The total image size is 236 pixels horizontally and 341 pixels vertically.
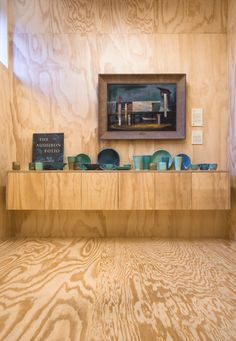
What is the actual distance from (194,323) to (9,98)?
254 centimetres

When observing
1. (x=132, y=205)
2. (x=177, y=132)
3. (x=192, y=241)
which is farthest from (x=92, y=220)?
(x=177, y=132)

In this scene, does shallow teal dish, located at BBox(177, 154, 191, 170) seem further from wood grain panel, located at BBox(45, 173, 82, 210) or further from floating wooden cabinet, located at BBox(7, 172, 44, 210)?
floating wooden cabinet, located at BBox(7, 172, 44, 210)

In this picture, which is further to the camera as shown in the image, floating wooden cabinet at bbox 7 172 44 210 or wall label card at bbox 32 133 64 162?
wall label card at bbox 32 133 64 162

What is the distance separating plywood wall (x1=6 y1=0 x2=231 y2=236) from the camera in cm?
277

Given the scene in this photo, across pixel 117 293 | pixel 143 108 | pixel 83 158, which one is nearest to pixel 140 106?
pixel 143 108

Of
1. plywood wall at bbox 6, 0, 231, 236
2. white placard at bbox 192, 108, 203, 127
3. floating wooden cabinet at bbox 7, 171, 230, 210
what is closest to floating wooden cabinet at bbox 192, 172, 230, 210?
floating wooden cabinet at bbox 7, 171, 230, 210

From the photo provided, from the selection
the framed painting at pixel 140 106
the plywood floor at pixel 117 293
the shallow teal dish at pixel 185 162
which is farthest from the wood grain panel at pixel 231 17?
the plywood floor at pixel 117 293

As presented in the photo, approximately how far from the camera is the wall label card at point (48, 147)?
2758mm

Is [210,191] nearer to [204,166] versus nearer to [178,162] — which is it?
[204,166]

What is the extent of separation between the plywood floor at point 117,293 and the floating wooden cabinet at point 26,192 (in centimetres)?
38

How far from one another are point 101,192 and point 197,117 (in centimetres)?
125

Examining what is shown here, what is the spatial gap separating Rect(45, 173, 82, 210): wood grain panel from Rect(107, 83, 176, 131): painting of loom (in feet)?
2.25

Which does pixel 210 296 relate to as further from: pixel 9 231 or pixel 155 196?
pixel 9 231

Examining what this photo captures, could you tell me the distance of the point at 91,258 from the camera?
1.99m
